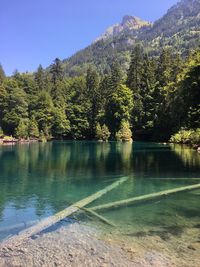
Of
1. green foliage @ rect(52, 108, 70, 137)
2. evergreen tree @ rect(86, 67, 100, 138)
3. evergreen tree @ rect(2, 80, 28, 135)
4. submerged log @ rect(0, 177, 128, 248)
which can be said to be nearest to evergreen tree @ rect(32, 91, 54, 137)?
green foliage @ rect(52, 108, 70, 137)

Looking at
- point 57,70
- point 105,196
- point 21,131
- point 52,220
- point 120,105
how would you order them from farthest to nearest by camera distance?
point 57,70, point 21,131, point 120,105, point 105,196, point 52,220

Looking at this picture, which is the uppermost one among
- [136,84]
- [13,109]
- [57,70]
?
[57,70]

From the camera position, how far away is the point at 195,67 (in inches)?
1277

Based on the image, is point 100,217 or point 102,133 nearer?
point 100,217

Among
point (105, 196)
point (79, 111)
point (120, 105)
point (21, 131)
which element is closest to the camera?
point (105, 196)

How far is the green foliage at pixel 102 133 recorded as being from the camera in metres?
102

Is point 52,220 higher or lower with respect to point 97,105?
lower

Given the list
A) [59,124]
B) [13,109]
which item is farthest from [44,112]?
[13,109]

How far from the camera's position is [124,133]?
96188 millimetres

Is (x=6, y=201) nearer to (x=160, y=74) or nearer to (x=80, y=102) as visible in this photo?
(x=160, y=74)

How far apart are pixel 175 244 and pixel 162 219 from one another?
321 cm

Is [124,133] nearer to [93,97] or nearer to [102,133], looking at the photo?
[102,133]

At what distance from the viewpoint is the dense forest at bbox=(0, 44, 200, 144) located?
96562 mm

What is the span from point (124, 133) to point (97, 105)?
21147mm
